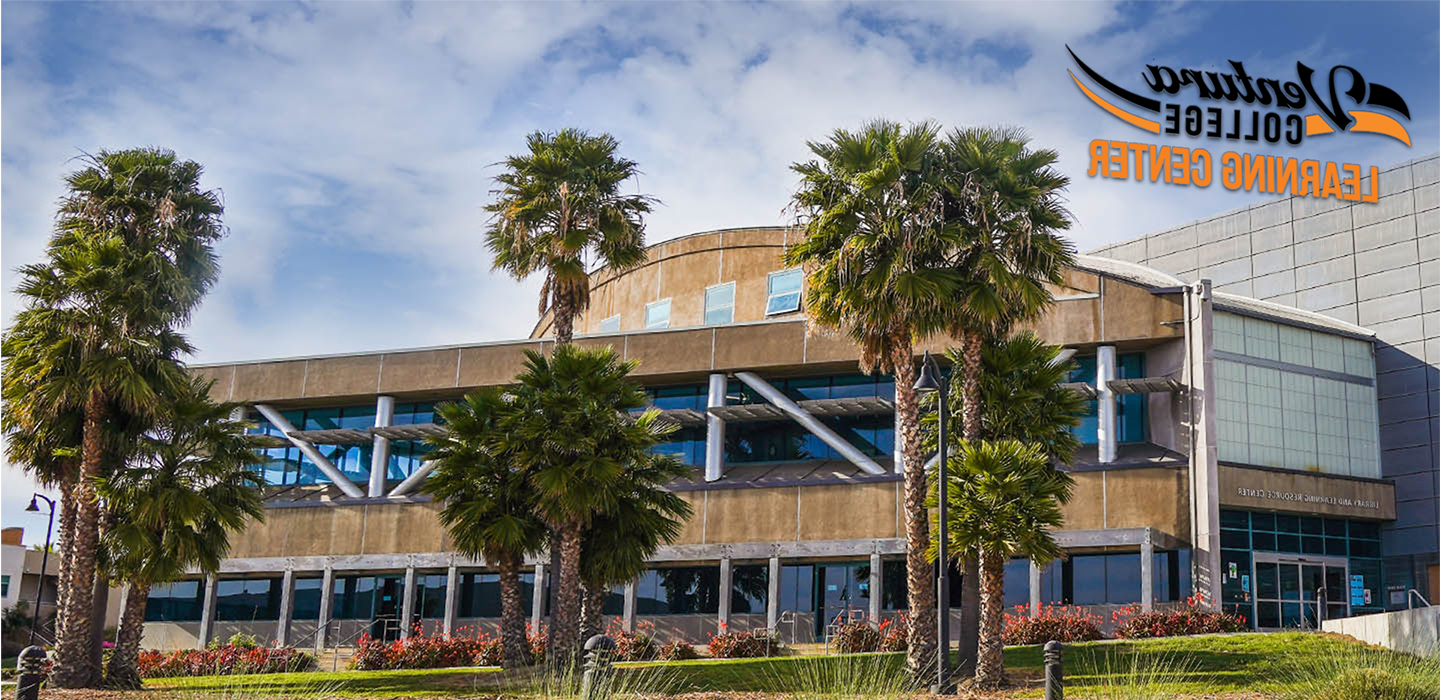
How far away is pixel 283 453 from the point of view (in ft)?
158

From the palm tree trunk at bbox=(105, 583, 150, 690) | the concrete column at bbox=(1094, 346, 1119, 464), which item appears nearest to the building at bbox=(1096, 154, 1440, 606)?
the concrete column at bbox=(1094, 346, 1119, 464)

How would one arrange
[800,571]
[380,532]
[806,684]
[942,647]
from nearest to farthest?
[806,684], [942,647], [800,571], [380,532]

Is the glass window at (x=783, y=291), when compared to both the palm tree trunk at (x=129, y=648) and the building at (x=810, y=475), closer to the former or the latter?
the building at (x=810, y=475)

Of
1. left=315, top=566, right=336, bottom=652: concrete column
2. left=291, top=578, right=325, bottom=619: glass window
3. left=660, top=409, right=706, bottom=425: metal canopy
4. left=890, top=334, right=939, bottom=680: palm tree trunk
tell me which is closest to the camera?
left=890, top=334, right=939, bottom=680: palm tree trunk

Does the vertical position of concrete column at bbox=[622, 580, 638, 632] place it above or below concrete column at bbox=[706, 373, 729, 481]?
below

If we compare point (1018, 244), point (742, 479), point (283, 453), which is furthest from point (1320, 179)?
point (283, 453)

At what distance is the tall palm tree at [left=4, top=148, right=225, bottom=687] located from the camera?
2750 cm

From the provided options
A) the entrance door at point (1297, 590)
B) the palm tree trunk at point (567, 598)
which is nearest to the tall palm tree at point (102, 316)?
the palm tree trunk at point (567, 598)

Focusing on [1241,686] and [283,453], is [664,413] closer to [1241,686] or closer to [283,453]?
[283,453]

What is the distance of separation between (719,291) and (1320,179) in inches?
897

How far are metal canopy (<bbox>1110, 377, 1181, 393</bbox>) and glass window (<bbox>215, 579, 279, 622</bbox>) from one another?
2809cm

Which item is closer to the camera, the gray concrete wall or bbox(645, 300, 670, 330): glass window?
the gray concrete wall

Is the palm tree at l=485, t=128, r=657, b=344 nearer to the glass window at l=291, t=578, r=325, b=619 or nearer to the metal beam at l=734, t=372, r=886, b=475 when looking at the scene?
the metal beam at l=734, t=372, r=886, b=475

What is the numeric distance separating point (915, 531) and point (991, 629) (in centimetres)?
222
